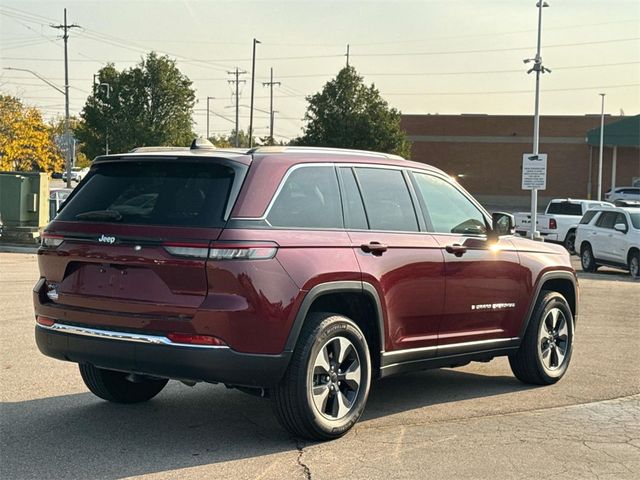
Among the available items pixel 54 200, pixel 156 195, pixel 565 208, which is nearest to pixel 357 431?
pixel 156 195

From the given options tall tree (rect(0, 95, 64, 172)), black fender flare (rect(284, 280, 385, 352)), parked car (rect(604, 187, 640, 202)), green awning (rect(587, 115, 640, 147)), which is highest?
green awning (rect(587, 115, 640, 147))

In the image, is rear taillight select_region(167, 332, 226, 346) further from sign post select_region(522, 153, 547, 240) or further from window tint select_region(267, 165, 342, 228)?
sign post select_region(522, 153, 547, 240)

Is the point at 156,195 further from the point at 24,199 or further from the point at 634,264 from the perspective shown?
the point at 24,199

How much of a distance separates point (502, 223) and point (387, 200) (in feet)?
4.87

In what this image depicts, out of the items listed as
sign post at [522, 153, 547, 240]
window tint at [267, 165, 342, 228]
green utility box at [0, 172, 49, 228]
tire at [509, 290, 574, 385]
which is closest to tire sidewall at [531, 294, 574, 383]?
tire at [509, 290, 574, 385]

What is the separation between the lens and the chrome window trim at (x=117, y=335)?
497cm

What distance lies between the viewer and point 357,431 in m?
5.80

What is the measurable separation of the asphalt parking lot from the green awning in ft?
172

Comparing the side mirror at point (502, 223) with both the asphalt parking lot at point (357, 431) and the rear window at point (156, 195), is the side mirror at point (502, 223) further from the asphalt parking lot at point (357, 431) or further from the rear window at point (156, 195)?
the rear window at point (156, 195)

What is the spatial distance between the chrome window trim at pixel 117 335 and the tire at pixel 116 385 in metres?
0.77

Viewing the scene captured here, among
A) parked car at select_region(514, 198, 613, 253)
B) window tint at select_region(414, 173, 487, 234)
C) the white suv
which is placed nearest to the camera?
window tint at select_region(414, 173, 487, 234)

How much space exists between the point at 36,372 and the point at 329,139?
41688mm

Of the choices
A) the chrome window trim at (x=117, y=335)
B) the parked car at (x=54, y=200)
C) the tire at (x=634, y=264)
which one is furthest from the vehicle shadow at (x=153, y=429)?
the parked car at (x=54, y=200)

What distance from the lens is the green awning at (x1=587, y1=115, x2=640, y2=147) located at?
186 feet
